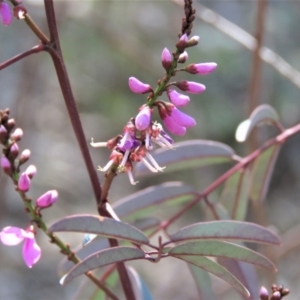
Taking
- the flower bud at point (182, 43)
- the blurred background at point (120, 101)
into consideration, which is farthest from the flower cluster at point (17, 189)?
the blurred background at point (120, 101)

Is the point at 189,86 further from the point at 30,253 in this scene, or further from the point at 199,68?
the point at 30,253

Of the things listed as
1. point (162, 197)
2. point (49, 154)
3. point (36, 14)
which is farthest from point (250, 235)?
point (49, 154)

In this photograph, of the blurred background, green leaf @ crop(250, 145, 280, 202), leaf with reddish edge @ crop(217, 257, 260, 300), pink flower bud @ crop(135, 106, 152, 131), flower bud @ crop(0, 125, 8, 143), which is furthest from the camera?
the blurred background

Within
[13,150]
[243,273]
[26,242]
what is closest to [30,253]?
[26,242]

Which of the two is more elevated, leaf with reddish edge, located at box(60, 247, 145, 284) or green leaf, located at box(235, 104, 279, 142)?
green leaf, located at box(235, 104, 279, 142)

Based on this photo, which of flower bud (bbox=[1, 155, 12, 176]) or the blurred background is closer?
flower bud (bbox=[1, 155, 12, 176])

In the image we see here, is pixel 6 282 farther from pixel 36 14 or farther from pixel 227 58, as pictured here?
pixel 227 58

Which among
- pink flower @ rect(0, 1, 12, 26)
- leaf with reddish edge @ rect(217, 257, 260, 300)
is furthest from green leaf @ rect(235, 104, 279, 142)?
pink flower @ rect(0, 1, 12, 26)

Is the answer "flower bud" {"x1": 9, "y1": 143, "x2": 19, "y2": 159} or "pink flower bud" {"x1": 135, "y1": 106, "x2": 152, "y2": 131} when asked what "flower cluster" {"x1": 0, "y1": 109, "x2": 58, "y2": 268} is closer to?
"flower bud" {"x1": 9, "y1": 143, "x2": 19, "y2": 159}
